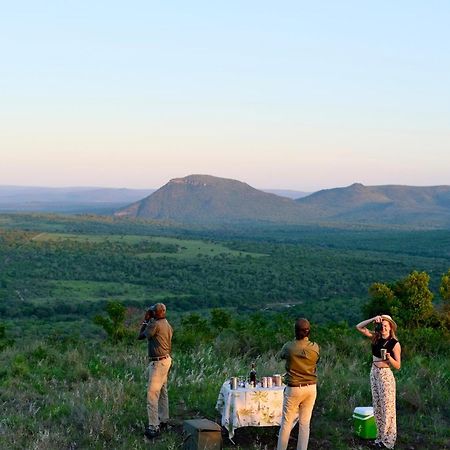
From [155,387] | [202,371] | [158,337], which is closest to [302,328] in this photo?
[158,337]

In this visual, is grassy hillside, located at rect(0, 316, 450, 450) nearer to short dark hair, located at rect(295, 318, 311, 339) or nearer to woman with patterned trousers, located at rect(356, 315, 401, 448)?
woman with patterned trousers, located at rect(356, 315, 401, 448)

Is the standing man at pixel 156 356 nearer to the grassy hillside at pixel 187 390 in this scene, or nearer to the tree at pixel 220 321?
the grassy hillside at pixel 187 390

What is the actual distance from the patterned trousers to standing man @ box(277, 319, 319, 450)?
1.08 metres

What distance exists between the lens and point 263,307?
157ft

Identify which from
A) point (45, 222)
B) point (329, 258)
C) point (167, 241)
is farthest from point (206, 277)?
point (45, 222)

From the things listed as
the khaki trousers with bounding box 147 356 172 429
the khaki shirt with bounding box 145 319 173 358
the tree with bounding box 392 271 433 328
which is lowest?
the tree with bounding box 392 271 433 328

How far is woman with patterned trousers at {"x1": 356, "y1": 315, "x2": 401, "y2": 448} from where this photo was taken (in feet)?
23.2

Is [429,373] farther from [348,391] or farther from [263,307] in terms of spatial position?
[263,307]

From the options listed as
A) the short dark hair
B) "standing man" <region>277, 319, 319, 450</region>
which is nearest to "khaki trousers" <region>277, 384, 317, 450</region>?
"standing man" <region>277, 319, 319, 450</region>

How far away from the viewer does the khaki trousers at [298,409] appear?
21.8 feet

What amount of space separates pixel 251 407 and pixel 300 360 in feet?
4.48

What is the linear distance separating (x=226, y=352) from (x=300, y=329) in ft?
20.3

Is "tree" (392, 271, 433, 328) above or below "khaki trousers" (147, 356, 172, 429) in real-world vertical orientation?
below

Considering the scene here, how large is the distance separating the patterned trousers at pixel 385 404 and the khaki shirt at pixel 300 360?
3.82ft
